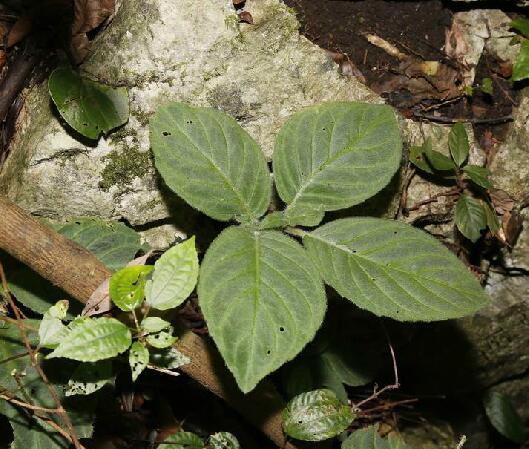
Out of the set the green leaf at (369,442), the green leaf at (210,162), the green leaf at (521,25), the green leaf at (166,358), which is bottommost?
the green leaf at (369,442)

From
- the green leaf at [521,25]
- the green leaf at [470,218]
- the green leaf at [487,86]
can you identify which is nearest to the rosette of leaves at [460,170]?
the green leaf at [470,218]

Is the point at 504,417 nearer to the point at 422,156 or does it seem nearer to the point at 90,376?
the point at 422,156

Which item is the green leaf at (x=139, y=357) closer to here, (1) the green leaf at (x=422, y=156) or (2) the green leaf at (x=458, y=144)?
(1) the green leaf at (x=422, y=156)

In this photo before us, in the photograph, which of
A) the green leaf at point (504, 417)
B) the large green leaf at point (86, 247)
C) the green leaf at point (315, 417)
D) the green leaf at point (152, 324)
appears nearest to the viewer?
the green leaf at point (152, 324)

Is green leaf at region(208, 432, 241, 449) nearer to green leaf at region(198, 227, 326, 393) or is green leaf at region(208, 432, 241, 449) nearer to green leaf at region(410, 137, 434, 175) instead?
green leaf at region(198, 227, 326, 393)

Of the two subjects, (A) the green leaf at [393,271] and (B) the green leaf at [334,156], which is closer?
(A) the green leaf at [393,271]

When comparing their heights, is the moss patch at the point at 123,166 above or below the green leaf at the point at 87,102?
below

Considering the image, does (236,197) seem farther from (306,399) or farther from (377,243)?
(306,399)

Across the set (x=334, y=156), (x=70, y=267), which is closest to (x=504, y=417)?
(x=334, y=156)

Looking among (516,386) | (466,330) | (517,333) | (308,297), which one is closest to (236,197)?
(308,297)
